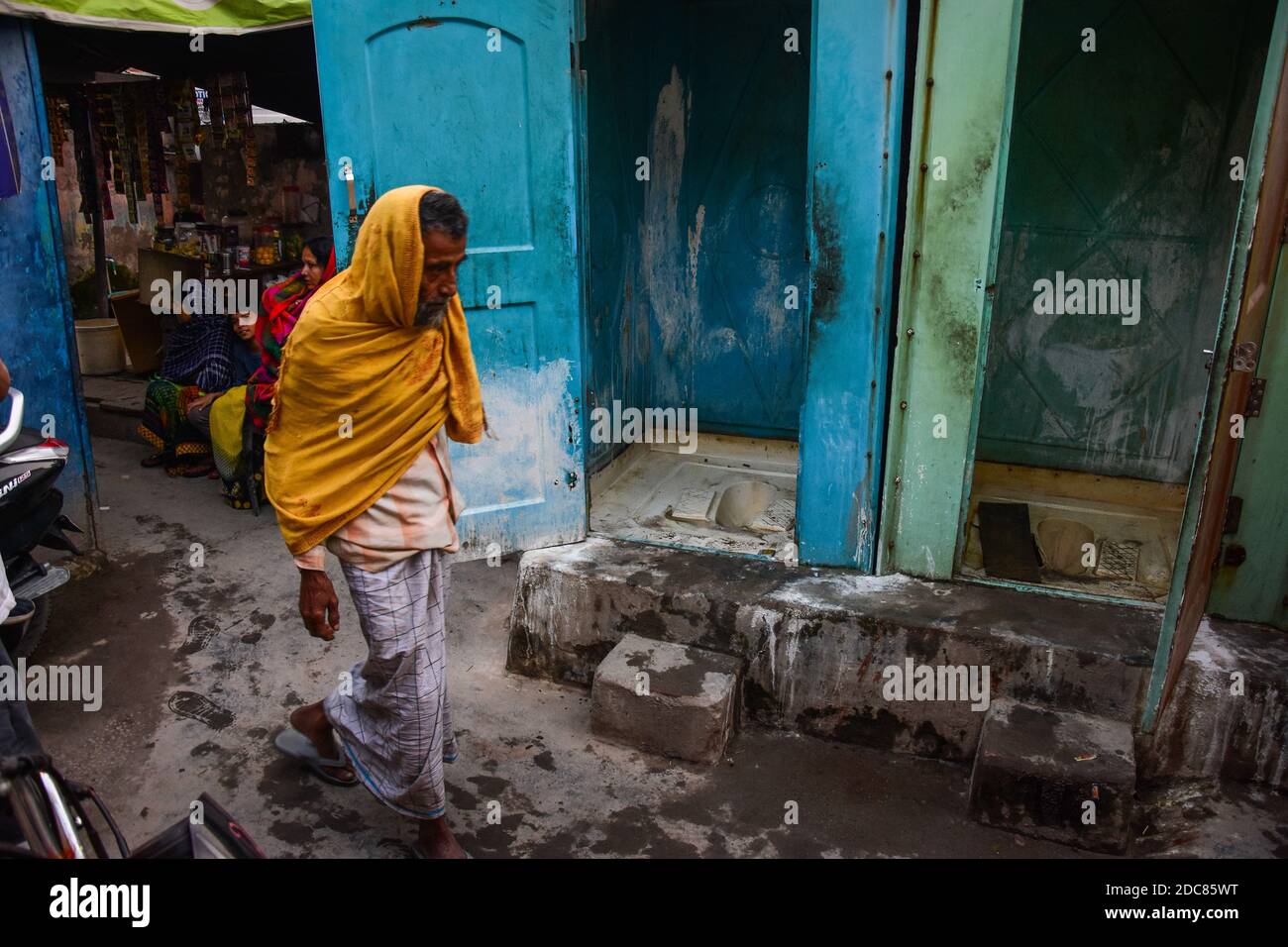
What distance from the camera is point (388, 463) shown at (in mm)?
2721

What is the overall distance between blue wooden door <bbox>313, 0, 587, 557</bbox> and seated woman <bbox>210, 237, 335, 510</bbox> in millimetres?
1505

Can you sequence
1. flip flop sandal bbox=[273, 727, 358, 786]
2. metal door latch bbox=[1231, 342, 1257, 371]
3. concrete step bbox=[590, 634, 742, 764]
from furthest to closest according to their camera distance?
concrete step bbox=[590, 634, 742, 764]
flip flop sandal bbox=[273, 727, 358, 786]
metal door latch bbox=[1231, 342, 1257, 371]

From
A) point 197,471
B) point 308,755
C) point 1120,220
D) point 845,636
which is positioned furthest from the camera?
point 197,471

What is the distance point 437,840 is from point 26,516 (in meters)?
2.21

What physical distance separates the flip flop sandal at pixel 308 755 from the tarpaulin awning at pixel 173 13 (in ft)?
11.3

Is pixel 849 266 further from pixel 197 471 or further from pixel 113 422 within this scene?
pixel 113 422

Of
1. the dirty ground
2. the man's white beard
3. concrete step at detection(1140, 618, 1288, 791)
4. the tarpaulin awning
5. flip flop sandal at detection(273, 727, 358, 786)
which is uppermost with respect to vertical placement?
the tarpaulin awning

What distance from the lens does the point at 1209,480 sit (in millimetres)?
2775

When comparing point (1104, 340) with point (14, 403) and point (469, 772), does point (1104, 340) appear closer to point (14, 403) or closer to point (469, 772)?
point (469, 772)

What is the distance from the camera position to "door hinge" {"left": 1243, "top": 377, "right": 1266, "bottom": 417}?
10.7 feet

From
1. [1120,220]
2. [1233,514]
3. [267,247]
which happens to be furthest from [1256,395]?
[267,247]

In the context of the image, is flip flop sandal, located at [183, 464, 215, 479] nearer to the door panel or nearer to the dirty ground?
the dirty ground

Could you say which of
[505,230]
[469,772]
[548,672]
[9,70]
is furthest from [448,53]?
[469,772]

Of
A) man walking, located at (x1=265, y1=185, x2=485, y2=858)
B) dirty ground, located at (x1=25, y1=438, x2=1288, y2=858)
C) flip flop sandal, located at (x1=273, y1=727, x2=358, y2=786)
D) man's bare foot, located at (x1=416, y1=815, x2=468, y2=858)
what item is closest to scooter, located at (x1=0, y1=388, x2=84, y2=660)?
dirty ground, located at (x1=25, y1=438, x2=1288, y2=858)
